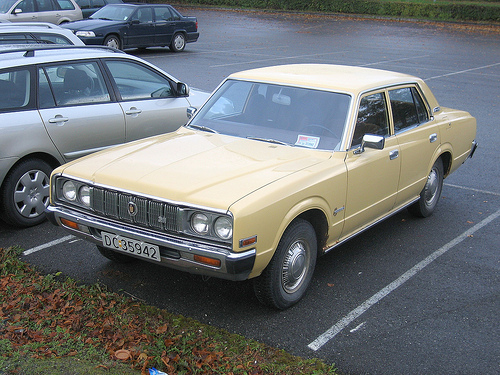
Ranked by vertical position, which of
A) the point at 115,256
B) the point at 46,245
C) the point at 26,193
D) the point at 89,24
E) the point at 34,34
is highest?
the point at 34,34

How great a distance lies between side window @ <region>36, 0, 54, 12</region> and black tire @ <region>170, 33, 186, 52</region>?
14.2ft

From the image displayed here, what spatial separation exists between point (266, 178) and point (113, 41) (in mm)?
16041

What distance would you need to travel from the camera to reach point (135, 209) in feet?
13.6

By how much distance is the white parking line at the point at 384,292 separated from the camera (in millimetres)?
4250

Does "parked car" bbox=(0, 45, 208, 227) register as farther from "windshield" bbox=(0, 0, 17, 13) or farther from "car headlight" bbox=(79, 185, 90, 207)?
"windshield" bbox=(0, 0, 17, 13)

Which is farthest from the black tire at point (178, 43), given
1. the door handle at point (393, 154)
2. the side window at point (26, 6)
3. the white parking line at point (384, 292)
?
the door handle at point (393, 154)

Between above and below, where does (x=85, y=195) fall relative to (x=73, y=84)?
below

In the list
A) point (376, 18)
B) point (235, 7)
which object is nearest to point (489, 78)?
point (376, 18)

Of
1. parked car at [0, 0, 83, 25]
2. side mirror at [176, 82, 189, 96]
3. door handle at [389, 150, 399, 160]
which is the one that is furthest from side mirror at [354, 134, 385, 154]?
parked car at [0, 0, 83, 25]

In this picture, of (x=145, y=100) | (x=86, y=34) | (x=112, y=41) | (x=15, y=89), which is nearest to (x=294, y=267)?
(x=145, y=100)

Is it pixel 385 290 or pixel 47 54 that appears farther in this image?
pixel 47 54

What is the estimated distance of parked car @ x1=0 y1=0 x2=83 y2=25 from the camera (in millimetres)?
18750

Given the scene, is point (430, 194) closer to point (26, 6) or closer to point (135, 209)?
point (135, 209)

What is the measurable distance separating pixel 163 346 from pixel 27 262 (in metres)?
2.08
